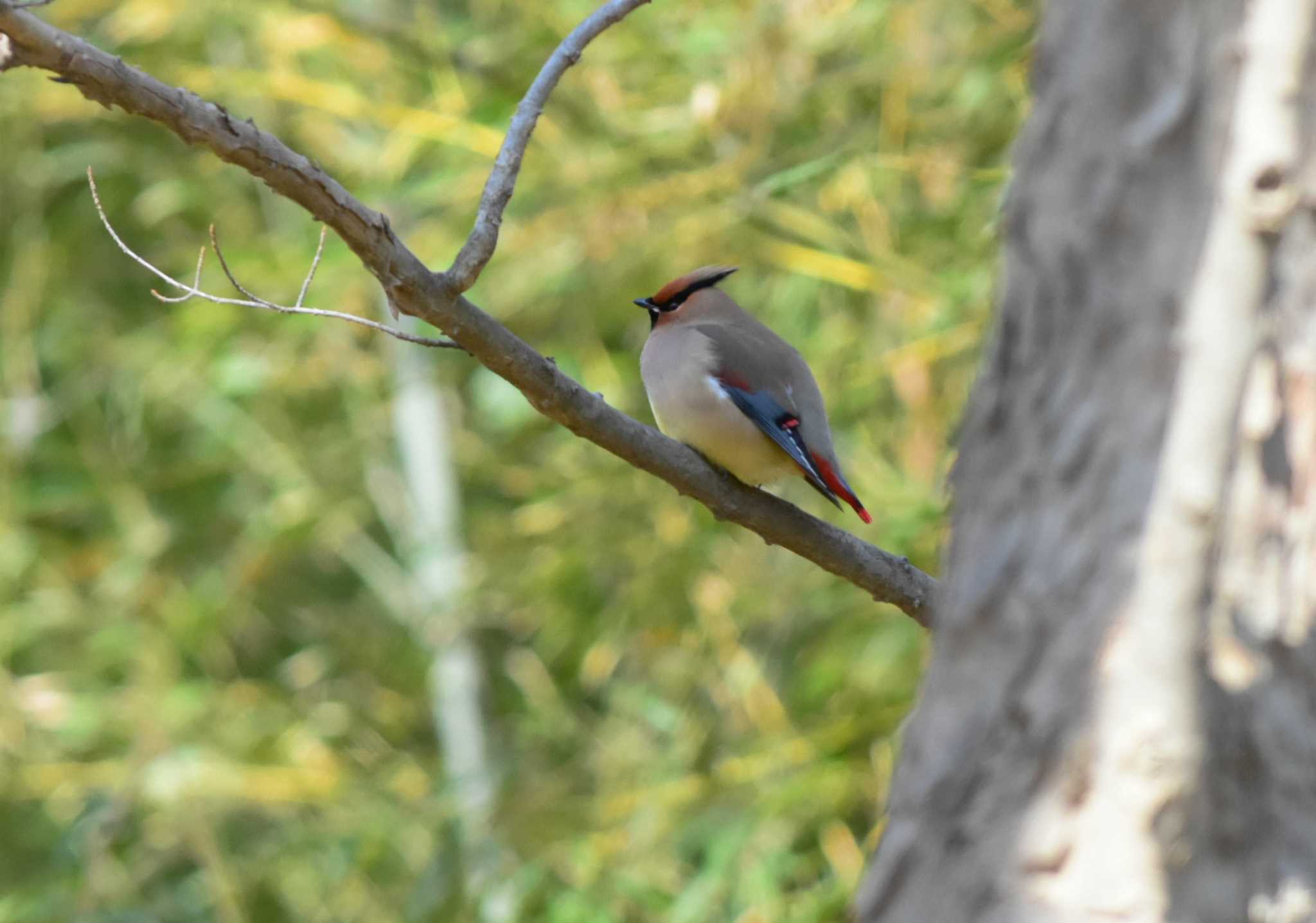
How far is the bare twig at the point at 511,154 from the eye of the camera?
233 cm

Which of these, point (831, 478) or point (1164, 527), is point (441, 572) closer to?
point (831, 478)

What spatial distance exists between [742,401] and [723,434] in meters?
0.11

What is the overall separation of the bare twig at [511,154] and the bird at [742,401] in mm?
931

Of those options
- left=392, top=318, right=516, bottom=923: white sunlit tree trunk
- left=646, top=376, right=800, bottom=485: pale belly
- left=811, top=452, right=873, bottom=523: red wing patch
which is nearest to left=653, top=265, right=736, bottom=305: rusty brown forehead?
left=646, top=376, right=800, bottom=485: pale belly

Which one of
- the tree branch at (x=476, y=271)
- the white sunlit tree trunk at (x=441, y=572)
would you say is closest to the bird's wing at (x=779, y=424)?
the tree branch at (x=476, y=271)

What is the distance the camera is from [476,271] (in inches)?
91.7

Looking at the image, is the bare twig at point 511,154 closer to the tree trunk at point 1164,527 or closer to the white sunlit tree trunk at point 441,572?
the tree trunk at point 1164,527

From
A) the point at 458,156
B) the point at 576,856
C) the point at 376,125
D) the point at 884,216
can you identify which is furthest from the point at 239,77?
the point at 576,856

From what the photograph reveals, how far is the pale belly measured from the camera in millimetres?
3281

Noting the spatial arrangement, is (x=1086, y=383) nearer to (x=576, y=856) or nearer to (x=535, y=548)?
(x=576, y=856)

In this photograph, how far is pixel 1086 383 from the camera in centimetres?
154

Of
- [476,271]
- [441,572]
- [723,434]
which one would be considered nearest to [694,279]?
[723,434]

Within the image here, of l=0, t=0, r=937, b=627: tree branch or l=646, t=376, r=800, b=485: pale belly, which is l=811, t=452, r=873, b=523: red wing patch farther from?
l=0, t=0, r=937, b=627: tree branch

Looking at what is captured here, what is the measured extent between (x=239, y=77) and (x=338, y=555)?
315cm
